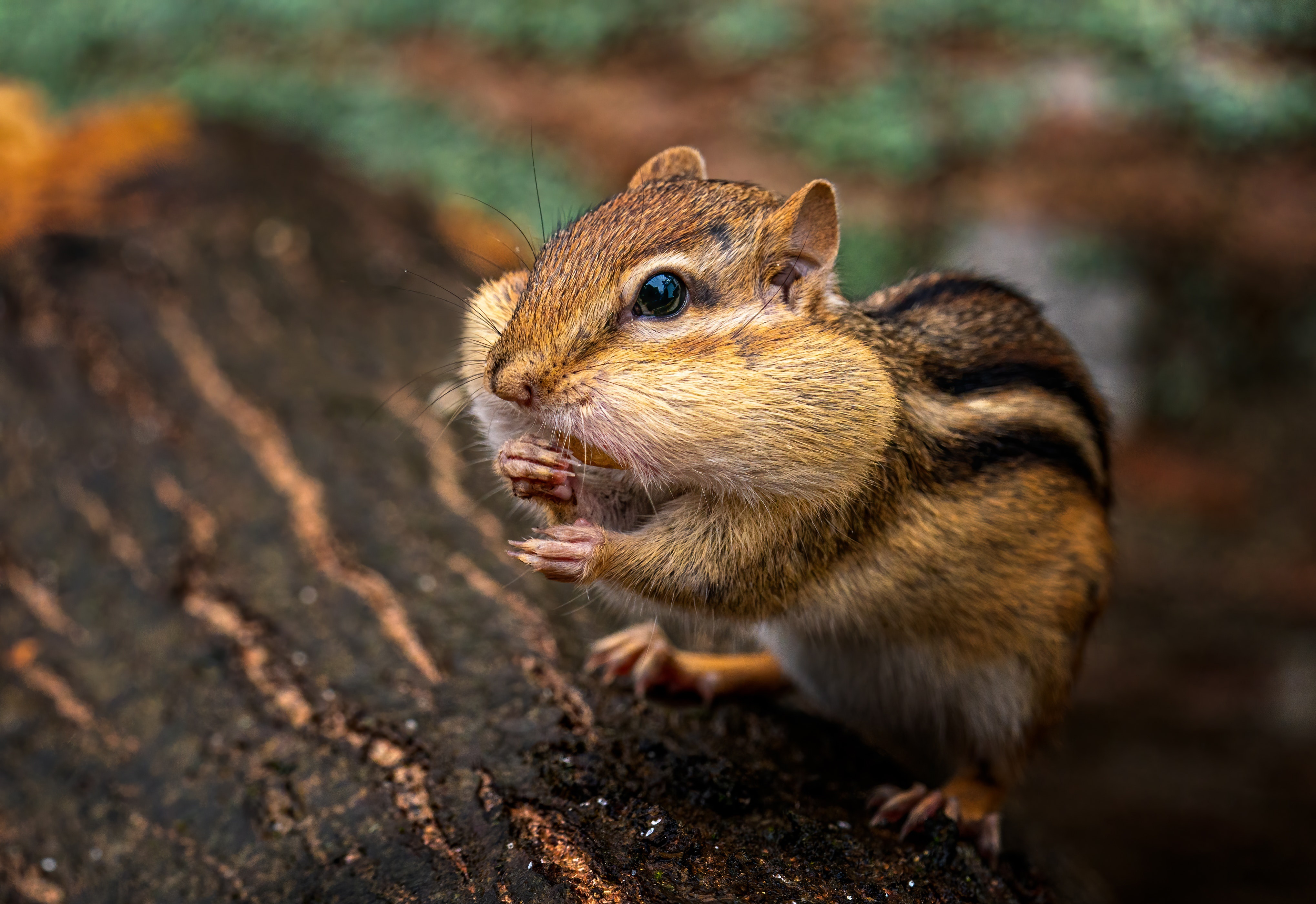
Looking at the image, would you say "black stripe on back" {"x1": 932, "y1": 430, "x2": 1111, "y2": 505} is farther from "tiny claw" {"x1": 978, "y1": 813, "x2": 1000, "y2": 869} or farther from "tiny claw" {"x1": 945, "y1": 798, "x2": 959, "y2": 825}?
"tiny claw" {"x1": 978, "y1": 813, "x2": 1000, "y2": 869}

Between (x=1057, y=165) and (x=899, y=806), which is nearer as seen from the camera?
(x=899, y=806)

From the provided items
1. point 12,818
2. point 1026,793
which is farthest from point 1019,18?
point 12,818

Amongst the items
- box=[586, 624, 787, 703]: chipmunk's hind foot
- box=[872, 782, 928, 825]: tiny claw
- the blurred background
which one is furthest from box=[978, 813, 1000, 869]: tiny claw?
the blurred background

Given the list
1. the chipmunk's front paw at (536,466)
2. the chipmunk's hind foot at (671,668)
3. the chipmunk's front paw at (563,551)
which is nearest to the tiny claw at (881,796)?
the chipmunk's hind foot at (671,668)

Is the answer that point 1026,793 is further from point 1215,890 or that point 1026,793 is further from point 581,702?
point 581,702

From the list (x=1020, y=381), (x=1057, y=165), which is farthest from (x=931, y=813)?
(x=1057, y=165)

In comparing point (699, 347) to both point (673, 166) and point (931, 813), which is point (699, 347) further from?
point (931, 813)
